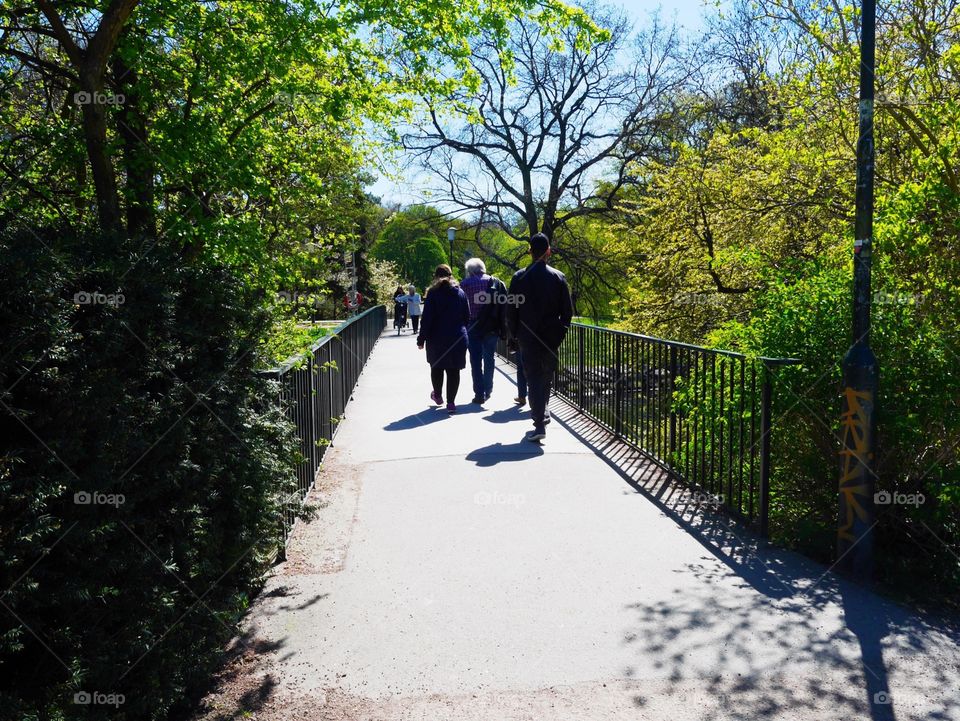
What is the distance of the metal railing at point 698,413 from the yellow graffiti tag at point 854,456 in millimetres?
577

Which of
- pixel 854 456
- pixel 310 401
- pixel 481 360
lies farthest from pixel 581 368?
pixel 854 456

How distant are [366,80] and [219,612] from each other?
5219 millimetres

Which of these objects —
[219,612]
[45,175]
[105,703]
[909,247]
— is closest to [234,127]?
[45,175]

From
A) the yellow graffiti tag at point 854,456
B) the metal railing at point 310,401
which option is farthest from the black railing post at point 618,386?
the yellow graffiti tag at point 854,456

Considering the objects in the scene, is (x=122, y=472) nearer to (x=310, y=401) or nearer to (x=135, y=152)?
(x=135, y=152)

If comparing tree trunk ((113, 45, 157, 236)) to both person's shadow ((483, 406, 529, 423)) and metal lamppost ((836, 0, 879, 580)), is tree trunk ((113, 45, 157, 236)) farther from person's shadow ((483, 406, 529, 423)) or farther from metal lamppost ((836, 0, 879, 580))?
person's shadow ((483, 406, 529, 423))

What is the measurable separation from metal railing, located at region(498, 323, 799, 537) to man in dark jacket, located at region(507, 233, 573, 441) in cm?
76

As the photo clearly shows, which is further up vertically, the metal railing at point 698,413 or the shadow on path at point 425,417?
the metal railing at point 698,413

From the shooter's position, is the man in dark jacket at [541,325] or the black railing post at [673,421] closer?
the black railing post at [673,421]

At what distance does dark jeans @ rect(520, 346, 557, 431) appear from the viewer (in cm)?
887

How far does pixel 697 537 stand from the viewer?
221 inches

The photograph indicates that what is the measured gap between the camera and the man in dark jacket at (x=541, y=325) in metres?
8.89

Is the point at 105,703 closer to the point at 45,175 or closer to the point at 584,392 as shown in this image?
the point at 45,175

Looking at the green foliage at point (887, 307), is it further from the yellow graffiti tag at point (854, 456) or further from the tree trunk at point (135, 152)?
the tree trunk at point (135, 152)
